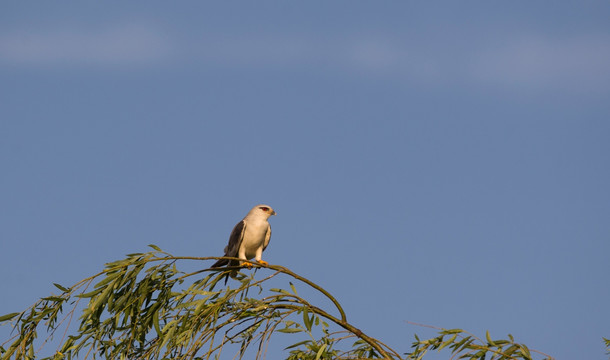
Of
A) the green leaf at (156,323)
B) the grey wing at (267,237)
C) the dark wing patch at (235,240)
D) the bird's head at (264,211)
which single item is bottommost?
the green leaf at (156,323)

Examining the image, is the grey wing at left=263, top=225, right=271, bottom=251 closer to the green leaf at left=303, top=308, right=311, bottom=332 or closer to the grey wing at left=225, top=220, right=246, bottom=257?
the grey wing at left=225, top=220, right=246, bottom=257

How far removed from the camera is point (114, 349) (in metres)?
6.82

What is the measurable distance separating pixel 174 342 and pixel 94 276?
3.55 feet

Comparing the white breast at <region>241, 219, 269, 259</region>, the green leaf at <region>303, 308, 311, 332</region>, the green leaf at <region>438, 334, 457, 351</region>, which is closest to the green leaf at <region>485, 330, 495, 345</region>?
the green leaf at <region>438, 334, 457, 351</region>

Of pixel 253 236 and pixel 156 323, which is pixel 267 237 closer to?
pixel 253 236

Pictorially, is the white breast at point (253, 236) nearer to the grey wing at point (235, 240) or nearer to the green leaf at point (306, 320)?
the grey wing at point (235, 240)

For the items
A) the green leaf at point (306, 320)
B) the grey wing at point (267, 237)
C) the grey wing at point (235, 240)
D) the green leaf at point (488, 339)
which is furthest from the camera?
the grey wing at point (267, 237)

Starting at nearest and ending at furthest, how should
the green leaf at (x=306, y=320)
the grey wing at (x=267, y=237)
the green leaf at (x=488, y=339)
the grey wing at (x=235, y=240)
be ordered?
the green leaf at (x=488, y=339) → the green leaf at (x=306, y=320) → the grey wing at (x=235, y=240) → the grey wing at (x=267, y=237)

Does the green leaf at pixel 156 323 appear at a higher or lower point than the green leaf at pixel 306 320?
lower

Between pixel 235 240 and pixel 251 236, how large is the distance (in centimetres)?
26

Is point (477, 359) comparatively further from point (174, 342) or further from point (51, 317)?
point (51, 317)

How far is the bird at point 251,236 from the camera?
10.5 m

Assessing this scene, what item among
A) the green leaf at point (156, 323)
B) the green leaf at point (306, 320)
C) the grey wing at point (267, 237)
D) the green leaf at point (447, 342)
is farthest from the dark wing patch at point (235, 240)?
the green leaf at point (447, 342)

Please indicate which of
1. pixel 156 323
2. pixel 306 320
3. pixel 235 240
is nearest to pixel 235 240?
pixel 235 240
